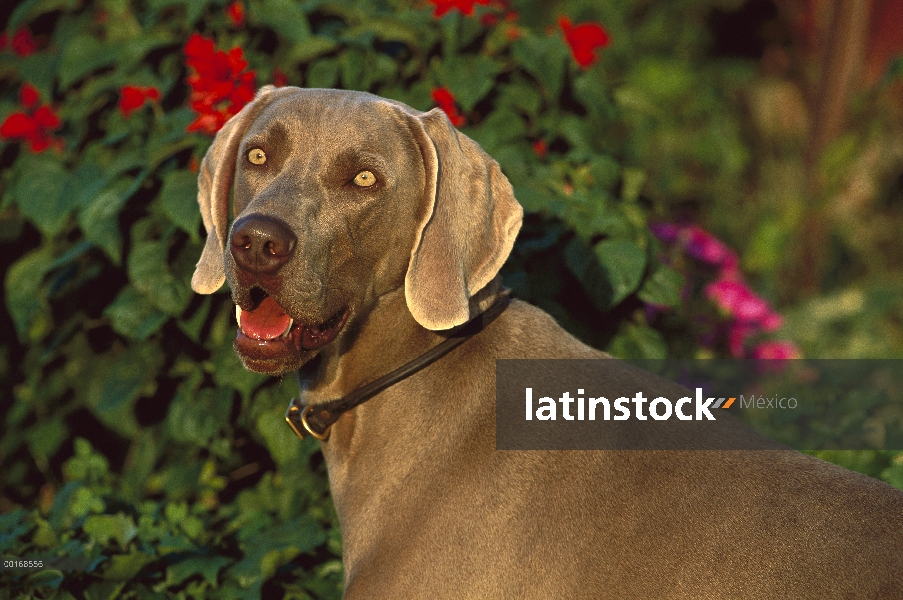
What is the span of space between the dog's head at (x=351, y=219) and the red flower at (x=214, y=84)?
90 centimetres

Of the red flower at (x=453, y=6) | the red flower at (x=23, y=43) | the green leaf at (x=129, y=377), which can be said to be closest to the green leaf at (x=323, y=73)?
the red flower at (x=453, y=6)

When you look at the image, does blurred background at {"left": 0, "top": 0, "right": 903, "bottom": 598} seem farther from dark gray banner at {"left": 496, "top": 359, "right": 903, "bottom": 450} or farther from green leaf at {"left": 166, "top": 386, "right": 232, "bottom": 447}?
dark gray banner at {"left": 496, "top": 359, "right": 903, "bottom": 450}

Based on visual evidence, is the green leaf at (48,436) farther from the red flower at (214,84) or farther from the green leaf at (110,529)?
the red flower at (214,84)

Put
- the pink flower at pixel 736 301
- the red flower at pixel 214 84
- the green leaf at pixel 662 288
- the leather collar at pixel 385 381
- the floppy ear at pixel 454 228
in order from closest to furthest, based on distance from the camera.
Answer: the floppy ear at pixel 454 228 < the leather collar at pixel 385 381 < the red flower at pixel 214 84 < the green leaf at pixel 662 288 < the pink flower at pixel 736 301

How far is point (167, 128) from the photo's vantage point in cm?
428

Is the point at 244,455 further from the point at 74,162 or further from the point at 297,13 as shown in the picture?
the point at 297,13

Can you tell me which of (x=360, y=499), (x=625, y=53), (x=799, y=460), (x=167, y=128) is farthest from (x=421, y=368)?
(x=625, y=53)

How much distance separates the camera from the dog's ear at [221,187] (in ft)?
10.0

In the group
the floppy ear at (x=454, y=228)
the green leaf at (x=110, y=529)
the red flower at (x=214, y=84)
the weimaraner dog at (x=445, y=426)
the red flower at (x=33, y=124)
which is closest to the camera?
the weimaraner dog at (x=445, y=426)

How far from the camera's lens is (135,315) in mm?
3969

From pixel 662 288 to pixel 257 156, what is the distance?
1.89 metres

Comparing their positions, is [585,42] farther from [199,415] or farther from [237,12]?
[199,415]

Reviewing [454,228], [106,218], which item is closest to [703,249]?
[454,228]

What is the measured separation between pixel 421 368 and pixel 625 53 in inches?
325
